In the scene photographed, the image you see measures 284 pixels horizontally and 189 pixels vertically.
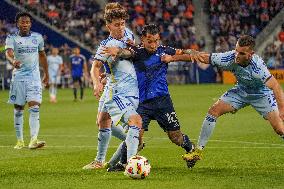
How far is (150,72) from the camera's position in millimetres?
12188

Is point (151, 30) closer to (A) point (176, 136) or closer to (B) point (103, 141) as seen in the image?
(A) point (176, 136)

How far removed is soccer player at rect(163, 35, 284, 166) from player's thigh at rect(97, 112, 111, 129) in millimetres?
1303

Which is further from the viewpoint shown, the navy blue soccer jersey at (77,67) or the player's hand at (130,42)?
the navy blue soccer jersey at (77,67)

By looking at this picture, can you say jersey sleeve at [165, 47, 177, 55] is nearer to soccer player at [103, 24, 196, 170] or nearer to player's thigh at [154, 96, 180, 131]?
soccer player at [103, 24, 196, 170]

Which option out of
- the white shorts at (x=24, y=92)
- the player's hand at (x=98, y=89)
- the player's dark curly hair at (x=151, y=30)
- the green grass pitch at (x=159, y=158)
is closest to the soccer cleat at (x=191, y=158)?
the green grass pitch at (x=159, y=158)

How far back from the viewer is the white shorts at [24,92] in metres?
16.4

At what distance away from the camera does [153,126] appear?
21406 millimetres

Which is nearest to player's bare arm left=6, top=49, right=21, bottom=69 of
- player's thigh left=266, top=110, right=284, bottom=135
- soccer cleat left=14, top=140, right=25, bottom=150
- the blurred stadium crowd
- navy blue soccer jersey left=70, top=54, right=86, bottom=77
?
soccer cleat left=14, top=140, right=25, bottom=150

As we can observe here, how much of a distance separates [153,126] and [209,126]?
28.1 feet

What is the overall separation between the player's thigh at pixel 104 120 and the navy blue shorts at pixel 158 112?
1.73 ft

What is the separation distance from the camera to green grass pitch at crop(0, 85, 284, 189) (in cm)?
1086

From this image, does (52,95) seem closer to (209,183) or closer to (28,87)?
(28,87)

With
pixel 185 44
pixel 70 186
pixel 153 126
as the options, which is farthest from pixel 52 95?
pixel 70 186

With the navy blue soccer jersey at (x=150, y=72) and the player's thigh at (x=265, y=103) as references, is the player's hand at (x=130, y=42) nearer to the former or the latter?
the navy blue soccer jersey at (x=150, y=72)
